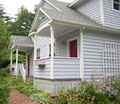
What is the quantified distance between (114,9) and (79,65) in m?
4.91

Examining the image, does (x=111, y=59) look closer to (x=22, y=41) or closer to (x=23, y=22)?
(x=22, y=41)

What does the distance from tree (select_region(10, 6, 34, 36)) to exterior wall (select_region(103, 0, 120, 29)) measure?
2655 cm

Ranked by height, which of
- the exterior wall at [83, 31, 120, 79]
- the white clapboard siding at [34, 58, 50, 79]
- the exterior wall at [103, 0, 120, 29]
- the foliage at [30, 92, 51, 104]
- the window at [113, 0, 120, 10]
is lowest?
the foliage at [30, 92, 51, 104]

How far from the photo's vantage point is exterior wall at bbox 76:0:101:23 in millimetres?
12305

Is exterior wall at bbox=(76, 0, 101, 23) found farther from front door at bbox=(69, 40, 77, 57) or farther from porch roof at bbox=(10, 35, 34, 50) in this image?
porch roof at bbox=(10, 35, 34, 50)

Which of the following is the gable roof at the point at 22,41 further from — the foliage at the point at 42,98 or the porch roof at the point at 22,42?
the foliage at the point at 42,98

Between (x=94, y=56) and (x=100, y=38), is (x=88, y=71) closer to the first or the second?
(x=94, y=56)

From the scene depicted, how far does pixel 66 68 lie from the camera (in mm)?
9969

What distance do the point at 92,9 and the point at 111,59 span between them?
360 cm

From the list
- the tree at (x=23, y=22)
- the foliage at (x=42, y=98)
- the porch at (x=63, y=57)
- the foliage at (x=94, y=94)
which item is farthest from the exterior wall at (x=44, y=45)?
the tree at (x=23, y=22)

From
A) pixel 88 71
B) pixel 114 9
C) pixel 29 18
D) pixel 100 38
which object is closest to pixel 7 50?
pixel 88 71

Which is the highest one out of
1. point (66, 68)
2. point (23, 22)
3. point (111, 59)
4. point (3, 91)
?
point (23, 22)

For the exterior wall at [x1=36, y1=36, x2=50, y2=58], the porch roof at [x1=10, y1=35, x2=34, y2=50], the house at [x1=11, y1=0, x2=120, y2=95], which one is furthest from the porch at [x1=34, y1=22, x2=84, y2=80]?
the porch roof at [x1=10, y1=35, x2=34, y2=50]

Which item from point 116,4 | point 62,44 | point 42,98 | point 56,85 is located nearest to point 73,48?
point 62,44
